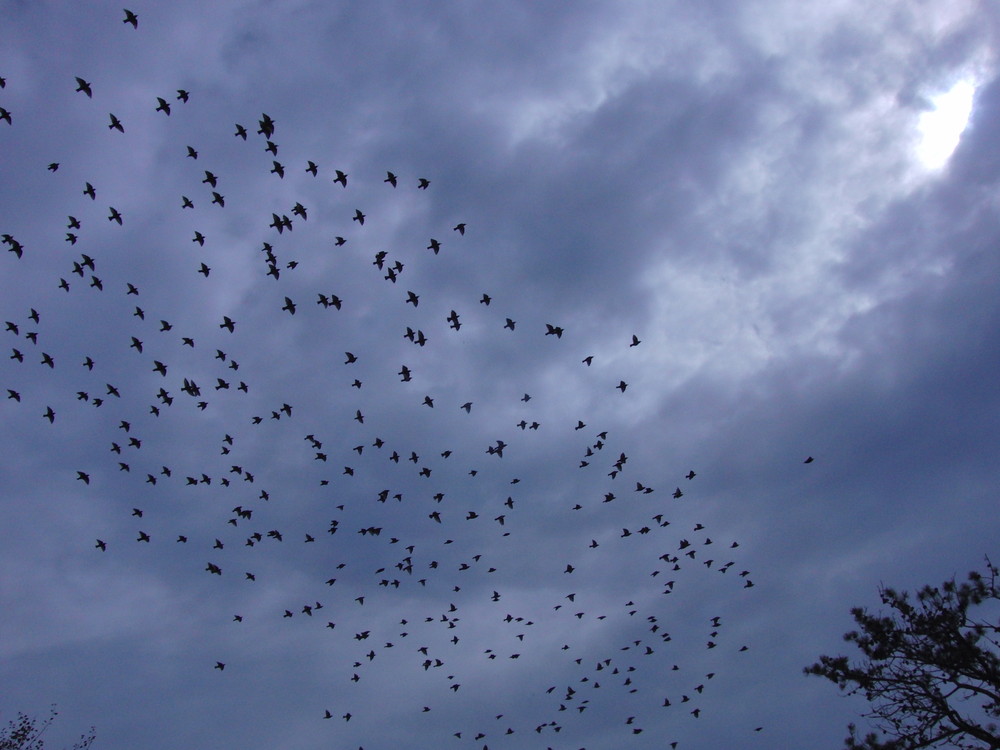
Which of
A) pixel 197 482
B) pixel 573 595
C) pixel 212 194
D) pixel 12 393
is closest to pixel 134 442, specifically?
pixel 197 482

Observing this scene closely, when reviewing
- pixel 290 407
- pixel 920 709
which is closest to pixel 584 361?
pixel 290 407

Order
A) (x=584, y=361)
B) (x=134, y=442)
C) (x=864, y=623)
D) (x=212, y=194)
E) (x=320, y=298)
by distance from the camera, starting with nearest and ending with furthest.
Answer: (x=864, y=623) < (x=212, y=194) < (x=320, y=298) < (x=134, y=442) < (x=584, y=361)

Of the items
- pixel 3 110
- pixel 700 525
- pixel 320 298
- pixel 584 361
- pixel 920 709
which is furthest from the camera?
pixel 700 525

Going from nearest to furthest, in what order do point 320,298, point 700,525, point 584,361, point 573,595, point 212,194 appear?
point 212,194
point 320,298
point 584,361
point 700,525
point 573,595

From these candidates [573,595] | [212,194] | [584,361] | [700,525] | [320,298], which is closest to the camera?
[212,194]

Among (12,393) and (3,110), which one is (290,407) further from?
(3,110)

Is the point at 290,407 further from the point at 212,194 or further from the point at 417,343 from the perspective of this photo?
the point at 212,194

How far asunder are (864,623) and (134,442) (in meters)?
34.6

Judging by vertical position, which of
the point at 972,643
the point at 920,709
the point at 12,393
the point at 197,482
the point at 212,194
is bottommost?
the point at 920,709

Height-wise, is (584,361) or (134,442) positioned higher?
(584,361)

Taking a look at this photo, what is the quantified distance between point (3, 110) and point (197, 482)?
1931 cm

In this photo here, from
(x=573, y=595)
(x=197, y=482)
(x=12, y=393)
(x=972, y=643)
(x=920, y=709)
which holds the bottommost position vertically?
(x=920, y=709)

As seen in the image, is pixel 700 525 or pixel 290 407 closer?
pixel 290 407

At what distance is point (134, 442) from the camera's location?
1314 inches
